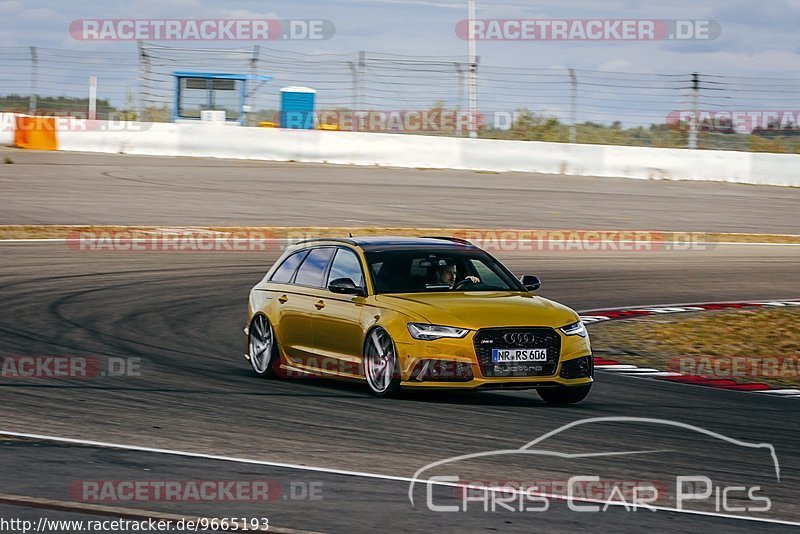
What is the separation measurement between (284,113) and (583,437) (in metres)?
35.1

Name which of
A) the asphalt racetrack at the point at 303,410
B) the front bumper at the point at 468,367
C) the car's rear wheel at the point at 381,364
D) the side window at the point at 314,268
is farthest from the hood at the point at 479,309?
the side window at the point at 314,268

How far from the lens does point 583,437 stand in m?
8.48

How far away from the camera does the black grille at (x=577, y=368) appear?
9828 mm

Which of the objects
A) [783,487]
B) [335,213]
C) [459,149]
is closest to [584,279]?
[335,213]

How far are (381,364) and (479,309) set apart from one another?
0.85m

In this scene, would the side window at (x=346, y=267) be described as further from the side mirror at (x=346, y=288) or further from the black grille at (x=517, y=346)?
the black grille at (x=517, y=346)

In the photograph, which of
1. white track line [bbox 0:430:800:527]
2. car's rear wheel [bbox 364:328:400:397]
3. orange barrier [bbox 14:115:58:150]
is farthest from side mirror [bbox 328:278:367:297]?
orange barrier [bbox 14:115:58:150]

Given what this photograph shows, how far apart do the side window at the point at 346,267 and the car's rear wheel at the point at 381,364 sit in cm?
65

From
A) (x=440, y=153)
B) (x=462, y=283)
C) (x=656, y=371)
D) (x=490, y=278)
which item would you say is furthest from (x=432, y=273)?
(x=440, y=153)

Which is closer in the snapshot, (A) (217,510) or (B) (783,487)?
(A) (217,510)

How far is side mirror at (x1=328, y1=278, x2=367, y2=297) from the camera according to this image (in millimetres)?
10336

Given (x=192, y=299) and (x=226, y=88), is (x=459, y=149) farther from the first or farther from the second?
(x=192, y=299)

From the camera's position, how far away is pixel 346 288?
10367 millimetres

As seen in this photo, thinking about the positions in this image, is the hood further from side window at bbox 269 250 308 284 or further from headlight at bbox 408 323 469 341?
side window at bbox 269 250 308 284
